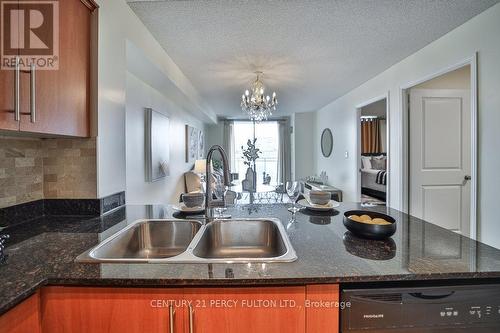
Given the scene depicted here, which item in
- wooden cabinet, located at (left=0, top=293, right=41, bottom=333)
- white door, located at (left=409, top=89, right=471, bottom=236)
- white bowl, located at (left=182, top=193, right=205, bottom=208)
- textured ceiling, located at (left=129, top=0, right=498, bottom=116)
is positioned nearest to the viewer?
wooden cabinet, located at (left=0, top=293, right=41, bottom=333)

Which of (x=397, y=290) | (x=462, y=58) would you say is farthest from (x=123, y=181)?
(x=462, y=58)

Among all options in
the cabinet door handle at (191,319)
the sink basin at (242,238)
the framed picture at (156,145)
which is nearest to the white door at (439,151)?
the sink basin at (242,238)

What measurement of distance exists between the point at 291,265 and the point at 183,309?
0.35m

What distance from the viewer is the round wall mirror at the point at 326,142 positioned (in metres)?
5.07

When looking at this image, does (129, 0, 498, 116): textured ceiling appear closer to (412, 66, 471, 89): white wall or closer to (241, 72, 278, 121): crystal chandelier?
(241, 72, 278, 121): crystal chandelier

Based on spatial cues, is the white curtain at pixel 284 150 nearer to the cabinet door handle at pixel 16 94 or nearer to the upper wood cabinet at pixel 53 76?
the upper wood cabinet at pixel 53 76

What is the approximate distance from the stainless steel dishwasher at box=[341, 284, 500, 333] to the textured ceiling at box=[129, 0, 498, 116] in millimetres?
1771

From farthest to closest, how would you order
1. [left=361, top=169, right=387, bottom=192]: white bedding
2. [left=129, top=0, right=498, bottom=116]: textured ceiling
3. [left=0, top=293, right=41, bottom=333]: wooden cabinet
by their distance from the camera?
[left=361, top=169, right=387, bottom=192]: white bedding
[left=129, top=0, right=498, bottom=116]: textured ceiling
[left=0, top=293, right=41, bottom=333]: wooden cabinet

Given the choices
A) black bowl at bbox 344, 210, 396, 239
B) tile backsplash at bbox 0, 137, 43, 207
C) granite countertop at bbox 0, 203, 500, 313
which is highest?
tile backsplash at bbox 0, 137, 43, 207

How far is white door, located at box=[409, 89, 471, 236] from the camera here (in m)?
2.68

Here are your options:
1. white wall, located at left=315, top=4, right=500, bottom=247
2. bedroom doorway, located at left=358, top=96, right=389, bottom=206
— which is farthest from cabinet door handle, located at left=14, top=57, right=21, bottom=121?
bedroom doorway, located at left=358, top=96, right=389, bottom=206

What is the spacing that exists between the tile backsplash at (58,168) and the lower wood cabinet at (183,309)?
0.77m

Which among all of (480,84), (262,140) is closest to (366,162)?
(262,140)

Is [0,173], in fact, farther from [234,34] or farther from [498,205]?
[498,205]
